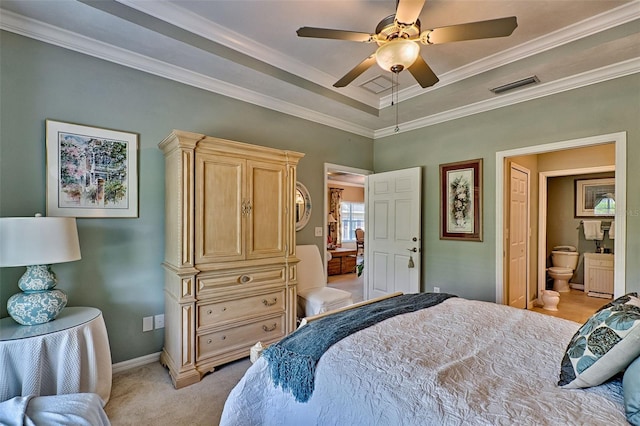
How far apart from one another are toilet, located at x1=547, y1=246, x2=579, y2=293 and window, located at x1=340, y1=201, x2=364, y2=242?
4992 millimetres

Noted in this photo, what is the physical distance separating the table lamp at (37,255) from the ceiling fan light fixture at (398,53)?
2.24 metres

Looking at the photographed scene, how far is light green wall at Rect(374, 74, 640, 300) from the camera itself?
2.57m

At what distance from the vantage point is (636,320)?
1.04 m

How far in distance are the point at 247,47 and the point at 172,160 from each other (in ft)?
3.84

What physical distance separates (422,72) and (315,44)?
3.33 ft

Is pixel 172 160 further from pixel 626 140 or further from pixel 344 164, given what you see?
pixel 626 140

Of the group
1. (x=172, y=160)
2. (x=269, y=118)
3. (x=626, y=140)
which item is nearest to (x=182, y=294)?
(x=172, y=160)

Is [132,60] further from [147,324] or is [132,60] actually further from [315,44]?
[147,324]

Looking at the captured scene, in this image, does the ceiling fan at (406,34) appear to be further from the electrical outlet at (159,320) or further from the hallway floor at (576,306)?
the hallway floor at (576,306)

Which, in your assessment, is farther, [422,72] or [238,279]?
[238,279]

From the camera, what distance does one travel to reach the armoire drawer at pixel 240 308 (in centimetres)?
240

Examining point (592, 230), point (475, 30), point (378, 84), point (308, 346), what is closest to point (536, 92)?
point (378, 84)

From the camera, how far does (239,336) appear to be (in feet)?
8.48

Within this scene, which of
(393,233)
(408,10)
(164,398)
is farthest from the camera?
(393,233)
